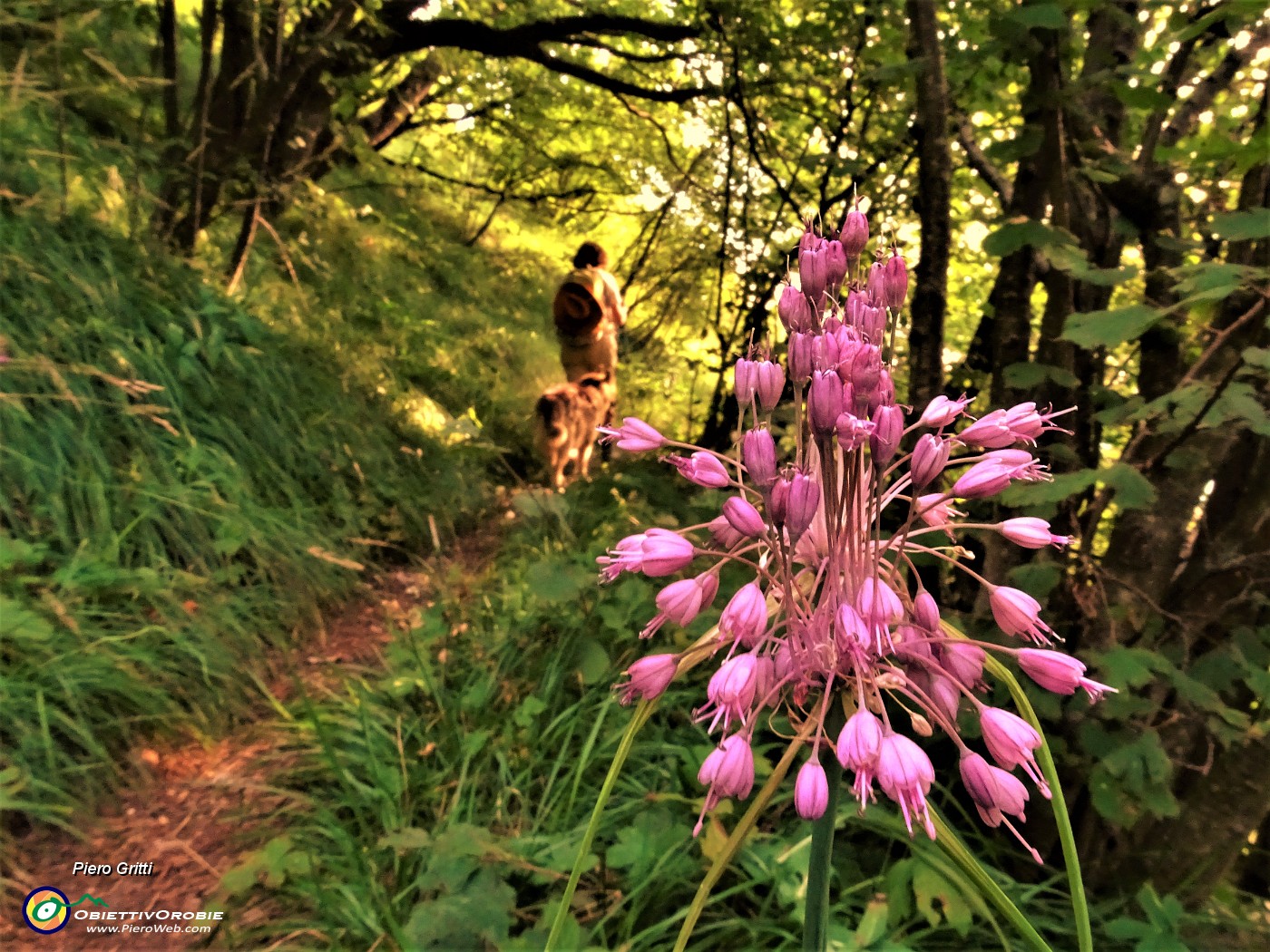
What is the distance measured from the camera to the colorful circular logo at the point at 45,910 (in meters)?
1.23

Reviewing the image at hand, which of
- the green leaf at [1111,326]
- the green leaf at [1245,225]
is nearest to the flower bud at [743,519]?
the green leaf at [1111,326]

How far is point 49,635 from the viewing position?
1.62 m

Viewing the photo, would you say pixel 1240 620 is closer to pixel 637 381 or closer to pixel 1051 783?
pixel 1051 783

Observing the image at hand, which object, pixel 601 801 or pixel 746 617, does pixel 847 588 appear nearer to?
pixel 746 617

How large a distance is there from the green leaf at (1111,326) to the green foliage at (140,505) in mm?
1997

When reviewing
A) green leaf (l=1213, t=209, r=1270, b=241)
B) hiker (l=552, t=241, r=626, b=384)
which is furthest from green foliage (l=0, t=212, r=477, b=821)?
green leaf (l=1213, t=209, r=1270, b=241)

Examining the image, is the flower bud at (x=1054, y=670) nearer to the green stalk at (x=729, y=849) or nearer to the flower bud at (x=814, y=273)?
the green stalk at (x=729, y=849)

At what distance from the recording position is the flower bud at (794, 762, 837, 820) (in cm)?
44

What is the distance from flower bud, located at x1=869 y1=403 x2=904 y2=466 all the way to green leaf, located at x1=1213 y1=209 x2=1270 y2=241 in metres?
0.92

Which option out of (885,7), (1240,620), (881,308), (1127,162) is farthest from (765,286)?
(881,308)

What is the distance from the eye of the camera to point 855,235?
0.50 meters

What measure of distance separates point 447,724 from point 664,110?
399 cm

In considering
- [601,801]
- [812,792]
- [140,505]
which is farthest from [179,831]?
[812,792]

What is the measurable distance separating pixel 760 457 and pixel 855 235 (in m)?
0.19
